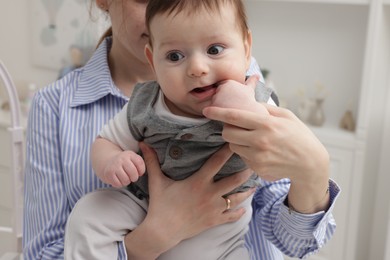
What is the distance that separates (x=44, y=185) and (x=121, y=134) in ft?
0.89

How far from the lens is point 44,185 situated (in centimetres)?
121

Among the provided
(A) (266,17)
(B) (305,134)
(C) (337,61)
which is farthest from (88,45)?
(B) (305,134)

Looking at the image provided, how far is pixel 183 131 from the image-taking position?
3.20 ft

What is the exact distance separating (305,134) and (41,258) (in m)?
0.65

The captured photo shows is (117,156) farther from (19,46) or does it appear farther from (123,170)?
(19,46)

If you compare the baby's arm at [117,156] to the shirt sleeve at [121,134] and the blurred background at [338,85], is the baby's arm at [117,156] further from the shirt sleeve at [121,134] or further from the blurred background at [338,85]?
the blurred background at [338,85]

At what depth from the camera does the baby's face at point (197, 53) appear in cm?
93

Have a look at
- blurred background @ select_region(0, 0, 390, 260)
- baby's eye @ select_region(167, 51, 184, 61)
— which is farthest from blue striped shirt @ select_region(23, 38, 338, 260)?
blurred background @ select_region(0, 0, 390, 260)

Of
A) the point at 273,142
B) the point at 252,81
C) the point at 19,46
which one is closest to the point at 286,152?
the point at 273,142

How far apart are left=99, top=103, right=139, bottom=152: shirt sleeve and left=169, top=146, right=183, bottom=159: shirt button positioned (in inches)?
3.3

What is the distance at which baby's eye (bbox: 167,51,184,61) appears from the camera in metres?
0.96

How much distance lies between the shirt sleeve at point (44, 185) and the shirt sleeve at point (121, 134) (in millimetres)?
213

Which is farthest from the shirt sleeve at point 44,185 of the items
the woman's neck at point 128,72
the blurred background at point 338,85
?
the blurred background at point 338,85

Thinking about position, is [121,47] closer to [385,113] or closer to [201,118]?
[201,118]
